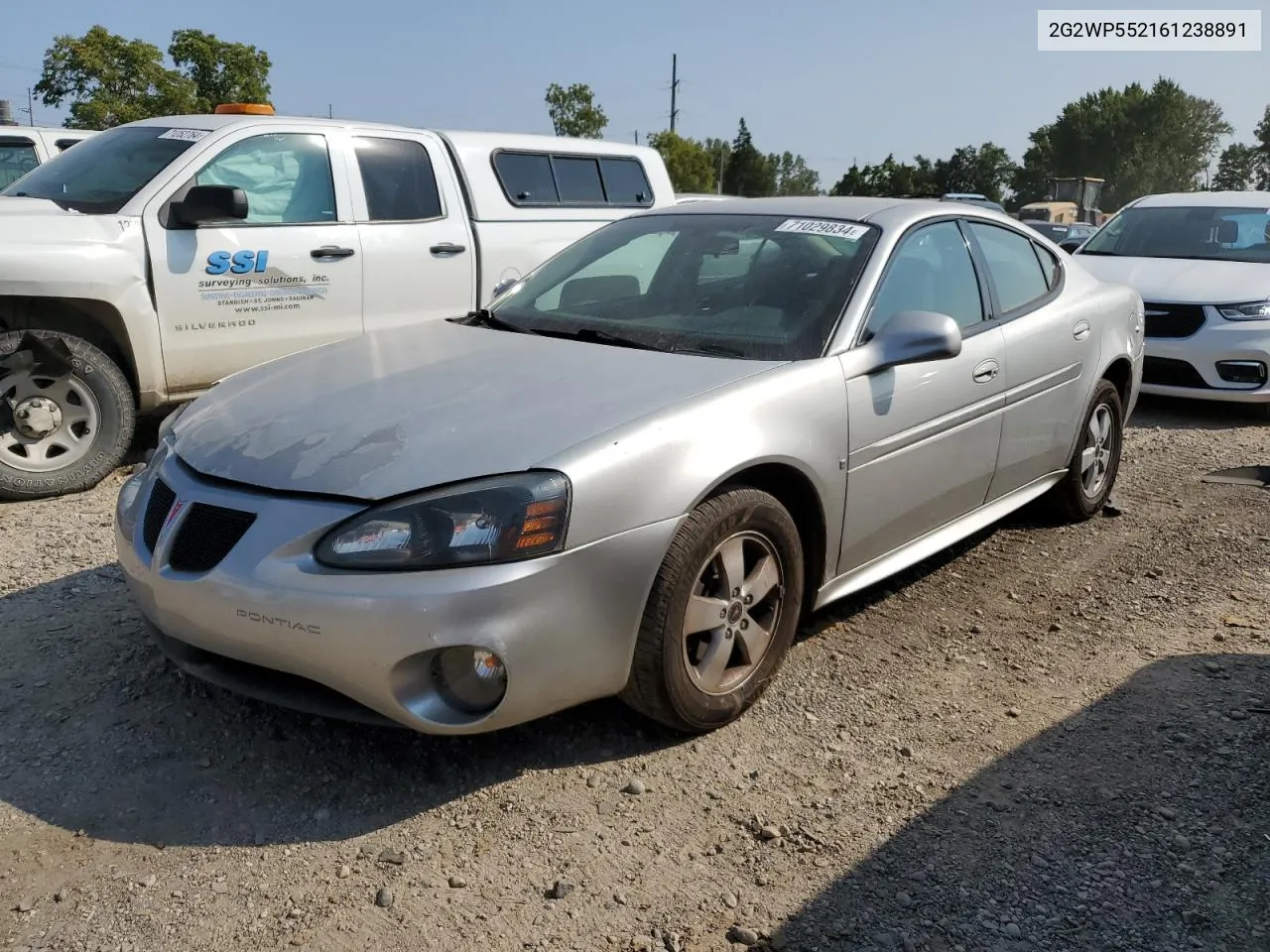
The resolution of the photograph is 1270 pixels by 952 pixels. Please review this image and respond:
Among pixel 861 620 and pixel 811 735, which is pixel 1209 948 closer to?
pixel 811 735

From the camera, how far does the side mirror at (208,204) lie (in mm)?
5480

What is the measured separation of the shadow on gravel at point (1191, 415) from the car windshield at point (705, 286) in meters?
4.73

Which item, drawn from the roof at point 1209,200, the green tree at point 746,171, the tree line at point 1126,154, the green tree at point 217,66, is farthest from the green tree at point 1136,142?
the roof at point 1209,200

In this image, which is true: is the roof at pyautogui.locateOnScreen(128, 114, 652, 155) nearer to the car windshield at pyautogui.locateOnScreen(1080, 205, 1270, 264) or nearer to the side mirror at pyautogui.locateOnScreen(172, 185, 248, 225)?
the side mirror at pyautogui.locateOnScreen(172, 185, 248, 225)

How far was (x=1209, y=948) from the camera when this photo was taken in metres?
2.41

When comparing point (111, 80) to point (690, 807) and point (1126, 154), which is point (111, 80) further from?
point (1126, 154)

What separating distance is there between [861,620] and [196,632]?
92.6 inches

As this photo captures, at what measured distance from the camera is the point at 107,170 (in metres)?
5.90

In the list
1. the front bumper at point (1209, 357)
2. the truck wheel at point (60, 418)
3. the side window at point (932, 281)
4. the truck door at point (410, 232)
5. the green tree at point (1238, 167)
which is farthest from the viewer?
the green tree at point (1238, 167)

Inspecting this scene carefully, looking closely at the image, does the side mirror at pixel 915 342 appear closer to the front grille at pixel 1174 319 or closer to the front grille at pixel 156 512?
the front grille at pixel 156 512

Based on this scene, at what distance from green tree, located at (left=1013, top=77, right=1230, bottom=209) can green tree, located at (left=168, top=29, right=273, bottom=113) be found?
7646 centimetres

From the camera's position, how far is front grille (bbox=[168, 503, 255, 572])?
2826 mm

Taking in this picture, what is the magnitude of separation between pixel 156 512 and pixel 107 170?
360cm

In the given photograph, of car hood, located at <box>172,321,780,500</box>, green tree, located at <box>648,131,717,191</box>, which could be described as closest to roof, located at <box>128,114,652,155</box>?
car hood, located at <box>172,321,780,500</box>
